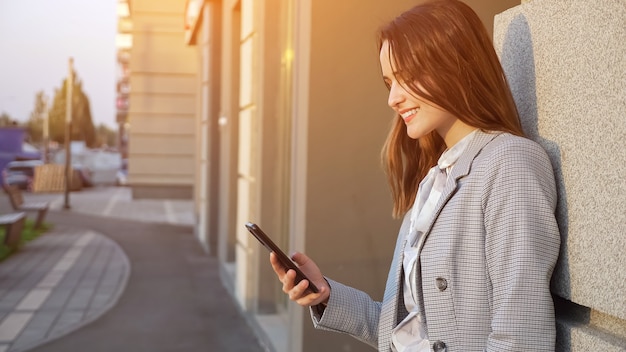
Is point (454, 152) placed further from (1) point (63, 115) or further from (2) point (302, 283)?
(1) point (63, 115)

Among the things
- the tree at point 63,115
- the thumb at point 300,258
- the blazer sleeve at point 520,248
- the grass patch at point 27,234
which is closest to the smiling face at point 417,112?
the blazer sleeve at point 520,248

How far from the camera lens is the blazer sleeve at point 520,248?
4.89ft

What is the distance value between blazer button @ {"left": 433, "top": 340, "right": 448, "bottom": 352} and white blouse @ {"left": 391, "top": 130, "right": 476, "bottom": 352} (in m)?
0.05

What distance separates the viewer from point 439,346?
1.65 metres

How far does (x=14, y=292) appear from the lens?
25.9ft

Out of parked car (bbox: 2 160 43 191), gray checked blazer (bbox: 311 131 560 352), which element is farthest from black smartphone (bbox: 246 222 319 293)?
parked car (bbox: 2 160 43 191)

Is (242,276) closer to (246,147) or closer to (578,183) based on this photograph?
(246,147)

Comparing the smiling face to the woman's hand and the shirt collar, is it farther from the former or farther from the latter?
the woman's hand

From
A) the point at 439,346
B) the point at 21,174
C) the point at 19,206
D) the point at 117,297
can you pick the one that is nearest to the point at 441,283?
the point at 439,346

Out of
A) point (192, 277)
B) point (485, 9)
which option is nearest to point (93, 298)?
point (192, 277)

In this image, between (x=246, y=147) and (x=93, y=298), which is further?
(x=93, y=298)

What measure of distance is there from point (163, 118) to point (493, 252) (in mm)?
22716

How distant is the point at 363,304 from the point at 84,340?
4390 millimetres

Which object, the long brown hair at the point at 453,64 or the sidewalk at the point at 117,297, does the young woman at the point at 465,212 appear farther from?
the sidewalk at the point at 117,297
